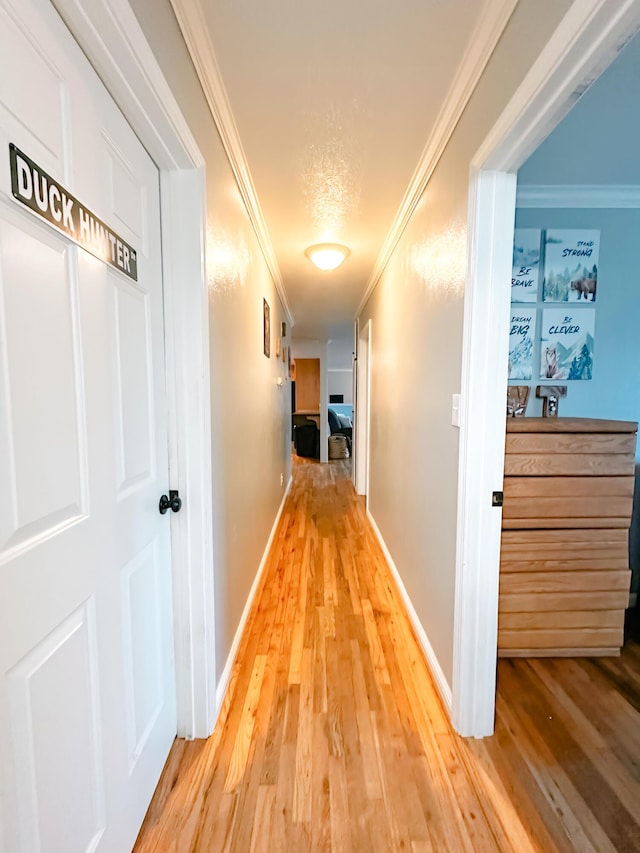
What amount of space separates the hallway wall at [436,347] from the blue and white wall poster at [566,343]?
2.42 feet

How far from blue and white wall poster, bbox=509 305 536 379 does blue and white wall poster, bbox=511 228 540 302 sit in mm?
88

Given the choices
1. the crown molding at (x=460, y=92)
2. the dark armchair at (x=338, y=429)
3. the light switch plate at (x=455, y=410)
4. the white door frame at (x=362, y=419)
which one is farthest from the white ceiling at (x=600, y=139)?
the dark armchair at (x=338, y=429)

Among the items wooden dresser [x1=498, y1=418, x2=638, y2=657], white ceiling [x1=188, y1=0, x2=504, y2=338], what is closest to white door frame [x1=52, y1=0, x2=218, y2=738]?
white ceiling [x1=188, y1=0, x2=504, y2=338]

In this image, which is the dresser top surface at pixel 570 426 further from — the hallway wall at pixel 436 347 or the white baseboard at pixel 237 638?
the white baseboard at pixel 237 638

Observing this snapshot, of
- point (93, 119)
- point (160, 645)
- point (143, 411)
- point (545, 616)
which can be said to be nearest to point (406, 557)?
point (545, 616)

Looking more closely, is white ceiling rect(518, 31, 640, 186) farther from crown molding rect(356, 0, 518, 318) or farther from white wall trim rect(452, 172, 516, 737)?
white wall trim rect(452, 172, 516, 737)

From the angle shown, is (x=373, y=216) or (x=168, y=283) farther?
(x=373, y=216)

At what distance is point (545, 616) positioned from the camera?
5.68 feet

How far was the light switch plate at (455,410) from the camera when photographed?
4.47 feet

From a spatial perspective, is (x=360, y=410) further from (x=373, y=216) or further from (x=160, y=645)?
(x=160, y=645)

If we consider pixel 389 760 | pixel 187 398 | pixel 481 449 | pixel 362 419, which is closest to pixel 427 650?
pixel 389 760

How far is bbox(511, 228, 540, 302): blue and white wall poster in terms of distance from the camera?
6.54 feet

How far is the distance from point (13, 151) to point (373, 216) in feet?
6.45

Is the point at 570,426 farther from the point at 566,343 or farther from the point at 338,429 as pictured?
the point at 338,429
